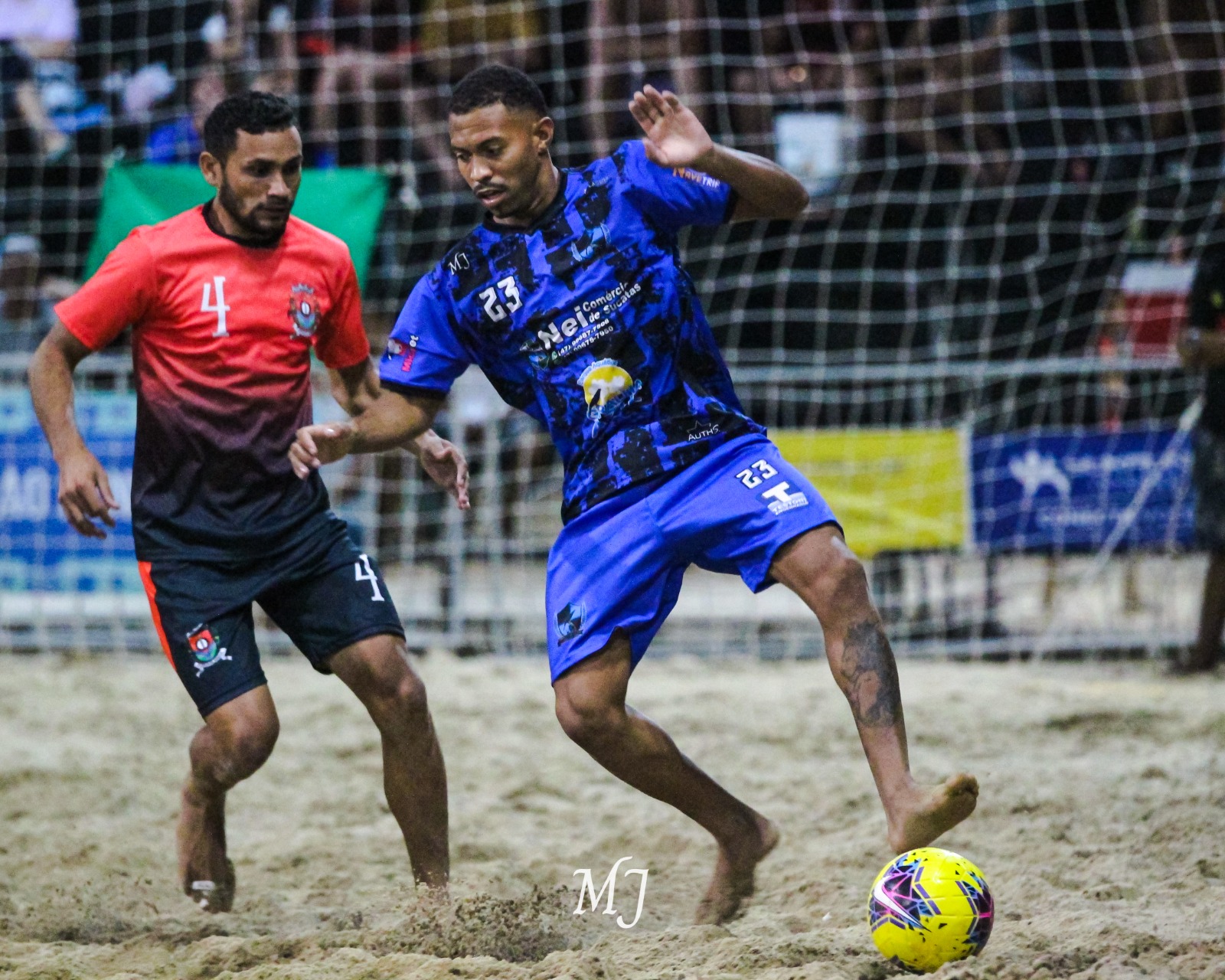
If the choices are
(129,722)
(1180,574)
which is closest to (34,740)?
(129,722)

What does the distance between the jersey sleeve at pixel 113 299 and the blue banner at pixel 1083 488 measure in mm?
5015

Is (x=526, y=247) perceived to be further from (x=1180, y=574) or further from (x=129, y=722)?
(x=1180, y=574)

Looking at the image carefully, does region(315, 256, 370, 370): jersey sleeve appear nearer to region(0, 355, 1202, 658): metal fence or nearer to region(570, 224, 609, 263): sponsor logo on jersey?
region(570, 224, 609, 263): sponsor logo on jersey

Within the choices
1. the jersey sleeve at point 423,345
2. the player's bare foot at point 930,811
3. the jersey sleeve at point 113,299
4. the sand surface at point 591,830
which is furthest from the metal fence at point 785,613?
the player's bare foot at point 930,811

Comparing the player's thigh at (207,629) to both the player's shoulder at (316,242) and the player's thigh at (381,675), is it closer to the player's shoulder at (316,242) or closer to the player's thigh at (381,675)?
the player's thigh at (381,675)

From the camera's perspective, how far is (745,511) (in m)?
3.30

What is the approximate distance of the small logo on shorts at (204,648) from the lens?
367cm

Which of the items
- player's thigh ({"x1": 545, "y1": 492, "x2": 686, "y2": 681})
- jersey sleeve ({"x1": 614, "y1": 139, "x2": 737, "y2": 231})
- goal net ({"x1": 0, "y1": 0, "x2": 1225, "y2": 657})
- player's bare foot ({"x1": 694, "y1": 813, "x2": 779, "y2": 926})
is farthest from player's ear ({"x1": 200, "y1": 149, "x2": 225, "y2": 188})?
goal net ({"x1": 0, "y1": 0, "x2": 1225, "y2": 657})

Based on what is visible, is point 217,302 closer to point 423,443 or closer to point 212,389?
point 212,389

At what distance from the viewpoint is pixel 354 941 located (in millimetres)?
3277

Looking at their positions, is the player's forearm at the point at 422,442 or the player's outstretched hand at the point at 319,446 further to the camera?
the player's forearm at the point at 422,442

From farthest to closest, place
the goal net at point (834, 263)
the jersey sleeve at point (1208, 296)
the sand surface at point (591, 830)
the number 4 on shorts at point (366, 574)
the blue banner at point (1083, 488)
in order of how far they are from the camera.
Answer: the goal net at point (834, 263), the blue banner at point (1083, 488), the jersey sleeve at point (1208, 296), the number 4 on shorts at point (366, 574), the sand surface at point (591, 830)

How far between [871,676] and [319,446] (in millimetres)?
1365

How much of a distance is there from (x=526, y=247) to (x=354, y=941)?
163 centimetres
